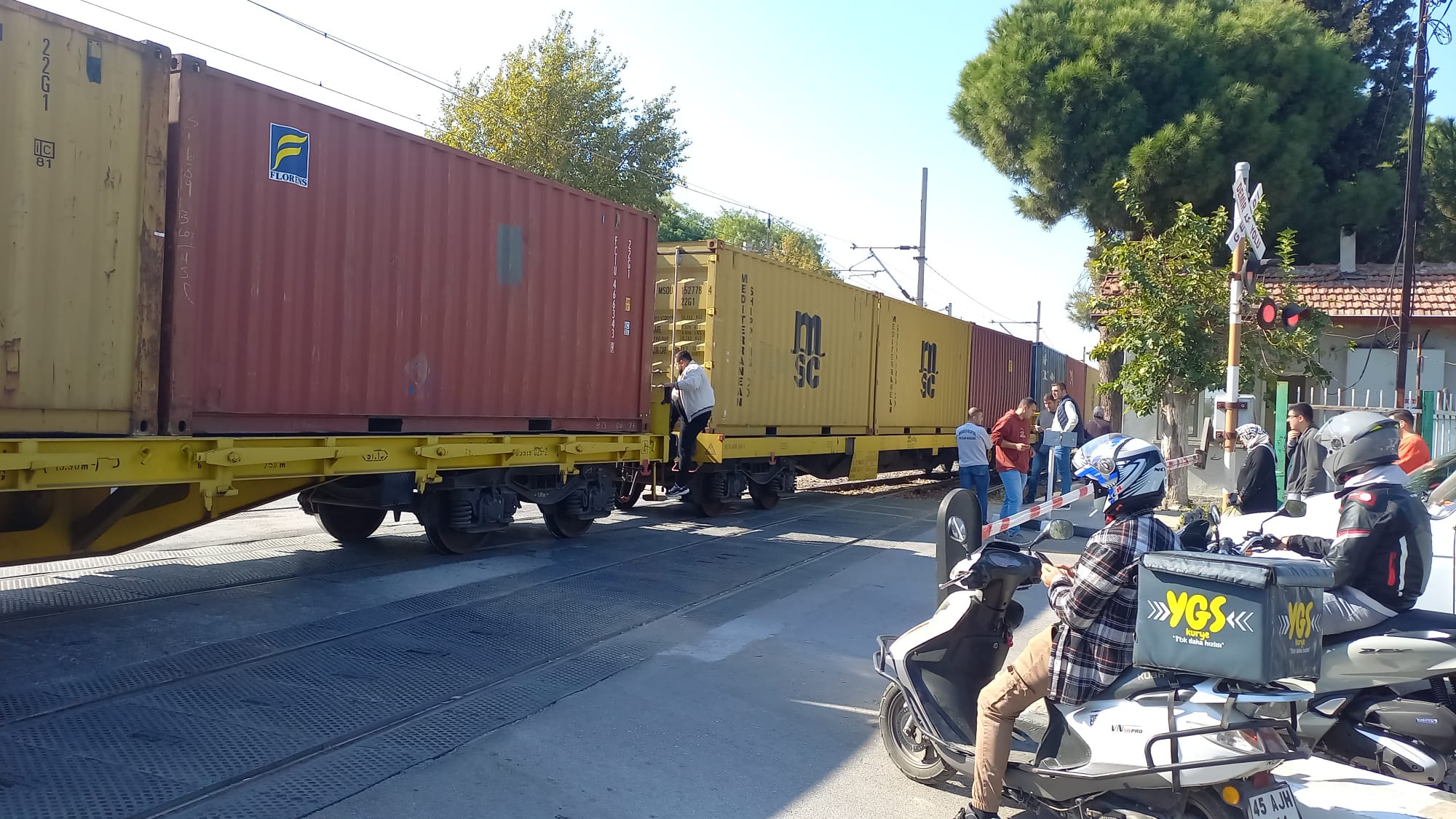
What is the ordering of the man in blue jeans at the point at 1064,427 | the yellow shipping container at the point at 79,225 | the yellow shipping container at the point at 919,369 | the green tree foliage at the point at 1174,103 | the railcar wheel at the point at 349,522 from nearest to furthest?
the yellow shipping container at the point at 79,225, the railcar wheel at the point at 349,522, the man in blue jeans at the point at 1064,427, the yellow shipping container at the point at 919,369, the green tree foliage at the point at 1174,103

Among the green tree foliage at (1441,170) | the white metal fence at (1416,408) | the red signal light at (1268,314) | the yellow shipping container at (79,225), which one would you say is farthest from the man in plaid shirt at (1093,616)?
the green tree foliage at (1441,170)

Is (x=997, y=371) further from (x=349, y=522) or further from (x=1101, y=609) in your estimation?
(x=1101, y=609)

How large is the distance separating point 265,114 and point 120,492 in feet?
8.72

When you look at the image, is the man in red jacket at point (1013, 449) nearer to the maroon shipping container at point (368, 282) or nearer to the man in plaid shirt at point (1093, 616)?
the maroon shipping container at point (368, 282)

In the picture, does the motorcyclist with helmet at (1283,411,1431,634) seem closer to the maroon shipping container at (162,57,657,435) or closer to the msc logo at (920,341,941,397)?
the maroon shipping container at (162,57,657,435)

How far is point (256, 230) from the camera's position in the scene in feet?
21.9

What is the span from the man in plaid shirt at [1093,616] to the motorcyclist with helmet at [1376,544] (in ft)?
4.51

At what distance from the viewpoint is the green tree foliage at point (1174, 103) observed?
64.1 feet

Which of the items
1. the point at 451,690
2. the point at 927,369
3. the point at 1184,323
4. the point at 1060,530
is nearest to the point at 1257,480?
the point at 1060,530

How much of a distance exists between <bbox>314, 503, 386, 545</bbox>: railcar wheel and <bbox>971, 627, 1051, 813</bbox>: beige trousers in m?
6.77

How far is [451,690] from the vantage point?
16.9 feet

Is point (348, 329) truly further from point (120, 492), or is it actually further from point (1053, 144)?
point (1053, 144)

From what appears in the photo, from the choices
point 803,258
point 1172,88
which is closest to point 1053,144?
point 1172,88

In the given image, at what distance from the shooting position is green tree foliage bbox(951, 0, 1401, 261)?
19.5 metres
